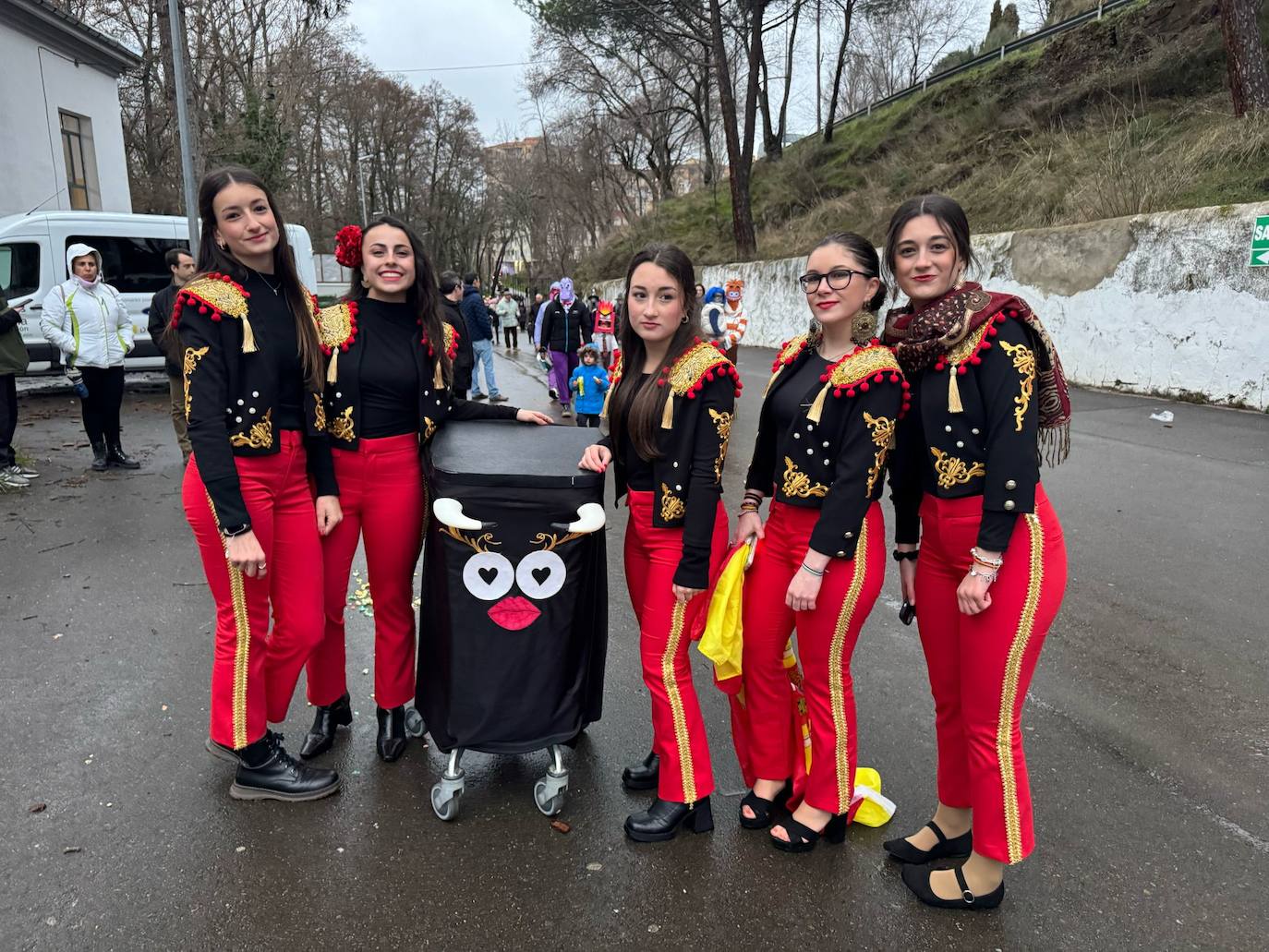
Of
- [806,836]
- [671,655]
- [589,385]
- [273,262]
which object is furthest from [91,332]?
[806,836]

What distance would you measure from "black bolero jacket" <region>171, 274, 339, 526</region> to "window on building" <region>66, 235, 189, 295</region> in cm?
1166

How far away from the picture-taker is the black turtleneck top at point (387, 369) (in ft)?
9.04

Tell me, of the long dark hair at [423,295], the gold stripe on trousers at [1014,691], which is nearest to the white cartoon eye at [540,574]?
the long dark hair at [423,295]

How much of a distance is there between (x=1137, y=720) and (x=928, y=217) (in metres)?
2.41

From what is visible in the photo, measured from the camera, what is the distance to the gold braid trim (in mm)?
2332

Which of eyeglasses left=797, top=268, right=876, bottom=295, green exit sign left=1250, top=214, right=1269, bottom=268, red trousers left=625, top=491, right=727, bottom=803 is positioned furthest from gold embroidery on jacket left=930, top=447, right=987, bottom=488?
green exit sign left=1250, top=214, right=1269, bottom=268

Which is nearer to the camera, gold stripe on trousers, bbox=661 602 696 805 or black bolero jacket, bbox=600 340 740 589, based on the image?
black bolero jacket, bbox=600 340 740 589

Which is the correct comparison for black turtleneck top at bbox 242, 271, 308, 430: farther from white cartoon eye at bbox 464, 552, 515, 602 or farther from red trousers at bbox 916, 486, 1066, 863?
red trousers at bbox 916, 486, 1066, 863

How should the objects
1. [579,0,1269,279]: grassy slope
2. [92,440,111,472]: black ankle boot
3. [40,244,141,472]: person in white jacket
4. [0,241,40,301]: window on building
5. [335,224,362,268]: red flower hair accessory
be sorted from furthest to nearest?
1. [579,0,1269,279]: grassy slope
2. [0,241,40,301]: window on building
3. [92,440,111,472]: black ankle boot
4. [40,244,141,472]: person in white jacket
5. [335,224,362,268]: red flower hair accessory

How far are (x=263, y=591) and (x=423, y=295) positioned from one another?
45.2 inches

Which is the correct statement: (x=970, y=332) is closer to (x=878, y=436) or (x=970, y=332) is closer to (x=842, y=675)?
(x=878, y=436)

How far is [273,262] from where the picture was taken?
278cm

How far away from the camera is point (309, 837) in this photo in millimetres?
2605

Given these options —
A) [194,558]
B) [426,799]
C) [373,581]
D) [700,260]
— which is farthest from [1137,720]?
[700,260]
